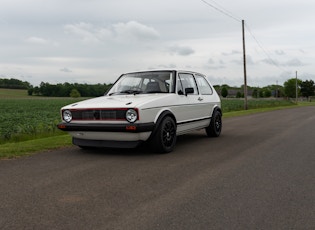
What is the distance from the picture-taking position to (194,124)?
26.9ft

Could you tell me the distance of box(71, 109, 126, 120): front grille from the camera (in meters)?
6.27

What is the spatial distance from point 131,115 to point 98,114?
0.66m

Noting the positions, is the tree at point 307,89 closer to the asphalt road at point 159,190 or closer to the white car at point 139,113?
the white car at point 139,113

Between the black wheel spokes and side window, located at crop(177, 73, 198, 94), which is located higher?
side window, located at crop(177, 73, 198, 94)

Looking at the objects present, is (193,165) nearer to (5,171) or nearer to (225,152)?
(225,152)

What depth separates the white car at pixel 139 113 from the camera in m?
6.25

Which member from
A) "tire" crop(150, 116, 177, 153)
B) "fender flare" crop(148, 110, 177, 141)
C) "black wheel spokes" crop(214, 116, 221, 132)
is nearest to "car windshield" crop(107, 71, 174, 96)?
"fender flare" crop(148, 110, 177, 141)

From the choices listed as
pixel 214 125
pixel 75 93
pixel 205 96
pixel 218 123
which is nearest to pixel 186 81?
pixel 205 96

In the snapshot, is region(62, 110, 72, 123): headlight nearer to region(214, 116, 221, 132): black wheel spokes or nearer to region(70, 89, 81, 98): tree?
region(214, 116, 221, 132): black wheel spokes

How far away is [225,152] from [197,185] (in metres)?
2.63

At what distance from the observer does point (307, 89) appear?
11631 centimetres

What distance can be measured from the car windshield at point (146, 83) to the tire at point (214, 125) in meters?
2.22

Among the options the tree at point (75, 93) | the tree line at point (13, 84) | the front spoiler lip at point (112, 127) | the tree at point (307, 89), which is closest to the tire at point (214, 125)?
the front spoiler lip at point (112, 127)

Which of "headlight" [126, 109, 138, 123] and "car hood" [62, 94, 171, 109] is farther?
"car hood" [62, 94, 171, 109]
